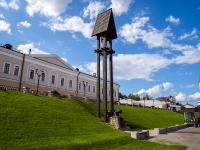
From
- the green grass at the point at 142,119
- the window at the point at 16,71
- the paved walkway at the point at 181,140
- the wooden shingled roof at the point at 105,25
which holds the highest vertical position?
the wooden shingled roof at the point at 105,25

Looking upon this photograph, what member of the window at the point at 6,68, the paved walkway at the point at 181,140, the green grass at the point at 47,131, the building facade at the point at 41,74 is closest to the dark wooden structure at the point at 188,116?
the paved walkway at the point at 181,140

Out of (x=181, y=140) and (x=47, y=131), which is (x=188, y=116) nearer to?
(x=181, y=140)

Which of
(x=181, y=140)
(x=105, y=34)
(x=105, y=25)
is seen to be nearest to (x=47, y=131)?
(x=181, y=140)

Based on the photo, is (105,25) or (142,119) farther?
(142,119)

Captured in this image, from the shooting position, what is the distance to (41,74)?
3459 centimetres

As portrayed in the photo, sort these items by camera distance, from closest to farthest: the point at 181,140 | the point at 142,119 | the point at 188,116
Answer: the point at 181,140 → the point at 142,119 → the point at 188,116

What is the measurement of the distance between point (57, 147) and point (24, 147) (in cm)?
155

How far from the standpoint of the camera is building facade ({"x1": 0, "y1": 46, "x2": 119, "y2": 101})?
104ft

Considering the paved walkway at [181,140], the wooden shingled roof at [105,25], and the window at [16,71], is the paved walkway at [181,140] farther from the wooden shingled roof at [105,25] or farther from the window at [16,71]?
the window at [16,71]

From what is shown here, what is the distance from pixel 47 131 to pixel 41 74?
23.8 metres

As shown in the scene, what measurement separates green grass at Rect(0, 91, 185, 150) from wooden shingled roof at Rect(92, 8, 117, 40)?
9.67 m

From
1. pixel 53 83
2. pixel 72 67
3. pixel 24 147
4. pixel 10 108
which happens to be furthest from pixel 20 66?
pixel 24 147

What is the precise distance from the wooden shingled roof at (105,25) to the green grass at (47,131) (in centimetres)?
967

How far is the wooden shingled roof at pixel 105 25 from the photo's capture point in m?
21.4
